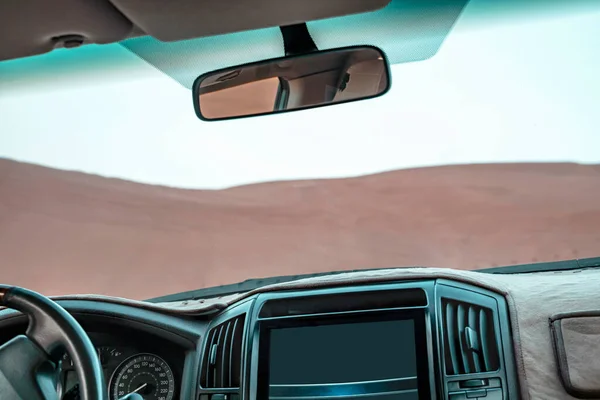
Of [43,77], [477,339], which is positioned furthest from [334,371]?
[43,77]

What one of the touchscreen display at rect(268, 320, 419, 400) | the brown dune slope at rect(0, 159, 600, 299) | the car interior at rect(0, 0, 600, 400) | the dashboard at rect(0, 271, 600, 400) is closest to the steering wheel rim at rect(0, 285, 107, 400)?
the car interior at rect(0, 0, 600, 400)

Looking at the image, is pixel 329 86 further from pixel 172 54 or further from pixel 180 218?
pixel 180 218

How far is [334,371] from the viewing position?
2508mm

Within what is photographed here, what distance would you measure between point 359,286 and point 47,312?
1318mm

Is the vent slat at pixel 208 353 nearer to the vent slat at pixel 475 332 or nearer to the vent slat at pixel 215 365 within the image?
the vent slat at pixel 215 365

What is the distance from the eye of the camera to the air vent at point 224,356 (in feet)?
8.64

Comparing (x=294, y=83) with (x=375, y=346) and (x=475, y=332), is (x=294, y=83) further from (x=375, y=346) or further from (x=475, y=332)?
(x=475, y=332)

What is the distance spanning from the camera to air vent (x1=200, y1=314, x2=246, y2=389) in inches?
104

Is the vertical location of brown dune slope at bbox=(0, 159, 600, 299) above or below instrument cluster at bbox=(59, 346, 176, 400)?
above

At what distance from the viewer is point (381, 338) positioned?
2479mm

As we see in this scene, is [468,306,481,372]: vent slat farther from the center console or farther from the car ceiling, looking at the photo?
the car ceiling

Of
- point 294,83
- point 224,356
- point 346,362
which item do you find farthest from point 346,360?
point 294,83

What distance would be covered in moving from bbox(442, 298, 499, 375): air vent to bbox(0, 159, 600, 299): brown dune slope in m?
22.8

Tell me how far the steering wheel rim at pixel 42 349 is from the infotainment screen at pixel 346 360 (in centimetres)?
110
